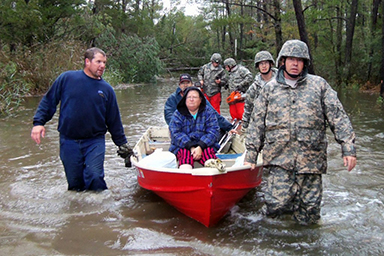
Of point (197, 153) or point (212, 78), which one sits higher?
point (212, 78)

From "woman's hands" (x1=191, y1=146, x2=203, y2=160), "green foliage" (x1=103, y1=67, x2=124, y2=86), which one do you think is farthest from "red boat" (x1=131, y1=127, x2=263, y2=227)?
"green foliage" (x1=103, y1=67, x2=124, y2=86)

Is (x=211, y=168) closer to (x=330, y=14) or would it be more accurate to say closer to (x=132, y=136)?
(x=132, y=136)

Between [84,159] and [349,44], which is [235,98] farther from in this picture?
[349,44]

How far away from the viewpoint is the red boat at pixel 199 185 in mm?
4418

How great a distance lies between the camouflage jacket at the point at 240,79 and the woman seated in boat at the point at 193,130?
4.59 metres

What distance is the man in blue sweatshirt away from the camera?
16.4 feet

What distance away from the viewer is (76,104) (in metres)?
4.98

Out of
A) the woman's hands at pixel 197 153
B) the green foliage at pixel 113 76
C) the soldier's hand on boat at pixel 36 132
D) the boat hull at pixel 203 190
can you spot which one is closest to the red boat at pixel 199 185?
the boat hull at pixel 203 190

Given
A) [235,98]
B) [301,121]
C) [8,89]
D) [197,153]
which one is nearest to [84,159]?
[197,153]

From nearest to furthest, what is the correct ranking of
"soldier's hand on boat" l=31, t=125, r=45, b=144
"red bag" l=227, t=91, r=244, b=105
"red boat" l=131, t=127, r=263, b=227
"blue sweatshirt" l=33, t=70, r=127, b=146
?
1. "red boat" l=131, t=127, r=263, b=227
2. "soldier's hand on boat" l=31, t=125, r=45, b=144
3. "blue sweatshirt" l=33, t=70, r=127, b=146
4. "red bag" l=227, t=91, r=244, b=105

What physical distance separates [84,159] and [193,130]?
5.01 ft

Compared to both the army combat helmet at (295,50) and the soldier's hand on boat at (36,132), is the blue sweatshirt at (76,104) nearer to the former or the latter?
the soldier's hand on boat at (36,132)

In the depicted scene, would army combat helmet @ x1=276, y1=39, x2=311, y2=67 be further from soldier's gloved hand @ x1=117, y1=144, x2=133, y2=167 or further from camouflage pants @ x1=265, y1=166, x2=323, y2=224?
soldier's gloved hand @ x1=117, y1=144, x2=133, y2=167

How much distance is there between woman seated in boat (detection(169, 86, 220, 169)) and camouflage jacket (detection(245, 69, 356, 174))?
127 cm
